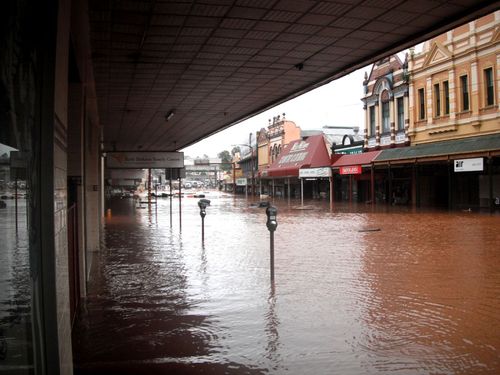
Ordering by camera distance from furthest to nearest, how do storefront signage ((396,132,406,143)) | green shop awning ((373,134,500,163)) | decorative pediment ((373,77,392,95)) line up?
1. decorative pediment ((373,77,392,95))
2. storefront signage ((396,132,406,143))
3. green shop awning ((373,134,500,163))

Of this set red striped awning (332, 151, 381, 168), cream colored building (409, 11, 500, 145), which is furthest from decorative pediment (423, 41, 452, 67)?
red striped awning (332, 151, 381, 168)

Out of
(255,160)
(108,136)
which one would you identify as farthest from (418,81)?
(255,160)

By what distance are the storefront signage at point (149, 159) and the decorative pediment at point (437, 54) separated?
21.4 m

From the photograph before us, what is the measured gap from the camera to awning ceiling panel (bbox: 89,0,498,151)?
278 inches

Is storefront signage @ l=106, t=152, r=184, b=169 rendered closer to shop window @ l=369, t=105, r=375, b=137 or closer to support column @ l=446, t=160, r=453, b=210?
support column @ l=446, t=160, r=453, b=210

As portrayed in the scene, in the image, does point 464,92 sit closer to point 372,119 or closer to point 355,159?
point 372,119

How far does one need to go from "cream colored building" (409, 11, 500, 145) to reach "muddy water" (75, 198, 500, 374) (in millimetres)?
18856

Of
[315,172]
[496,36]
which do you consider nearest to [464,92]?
[496,36]

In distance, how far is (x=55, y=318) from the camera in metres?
2.91

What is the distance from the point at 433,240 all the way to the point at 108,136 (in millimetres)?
16926

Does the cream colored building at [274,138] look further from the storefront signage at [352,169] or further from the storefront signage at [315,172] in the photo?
the storefront signage at [352,169]

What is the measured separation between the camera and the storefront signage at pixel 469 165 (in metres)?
28.3

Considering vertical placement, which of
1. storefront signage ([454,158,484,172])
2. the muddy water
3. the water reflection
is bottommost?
the muddy water

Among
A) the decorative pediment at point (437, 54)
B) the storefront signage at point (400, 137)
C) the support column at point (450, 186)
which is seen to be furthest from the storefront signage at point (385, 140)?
the support column at point (450, 186)
